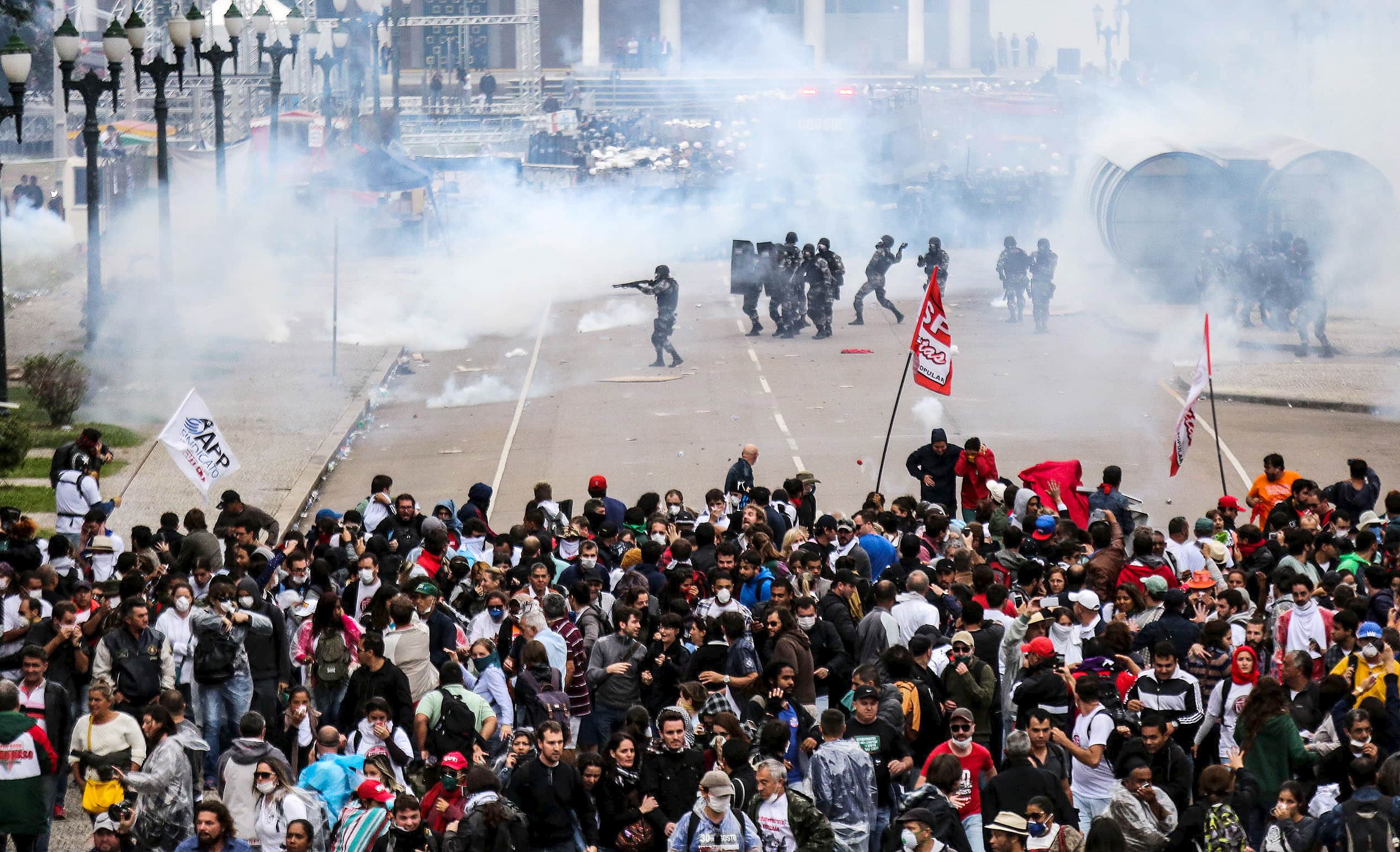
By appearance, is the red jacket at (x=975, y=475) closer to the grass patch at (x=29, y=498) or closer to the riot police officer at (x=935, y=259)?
the grass patch at (x=29, y=498)

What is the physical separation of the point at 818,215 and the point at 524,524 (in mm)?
35685

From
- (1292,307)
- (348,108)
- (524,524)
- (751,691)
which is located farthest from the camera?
(348,108)

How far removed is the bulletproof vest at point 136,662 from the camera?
10070mm

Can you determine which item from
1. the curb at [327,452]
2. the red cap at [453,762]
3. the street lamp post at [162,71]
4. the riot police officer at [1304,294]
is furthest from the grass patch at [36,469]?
the riot police officer at [1304,294]

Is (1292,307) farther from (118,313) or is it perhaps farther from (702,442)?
(118,313)

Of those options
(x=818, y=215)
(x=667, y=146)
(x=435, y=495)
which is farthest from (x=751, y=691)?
(x=667, y=146)

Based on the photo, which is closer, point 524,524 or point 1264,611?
point 1264,611

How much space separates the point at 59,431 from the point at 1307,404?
14448 mm

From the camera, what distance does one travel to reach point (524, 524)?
13078mm

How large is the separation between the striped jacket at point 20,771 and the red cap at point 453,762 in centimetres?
204

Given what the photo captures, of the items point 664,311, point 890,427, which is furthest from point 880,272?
point 890,427

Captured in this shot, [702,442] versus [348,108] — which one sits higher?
[348,108]

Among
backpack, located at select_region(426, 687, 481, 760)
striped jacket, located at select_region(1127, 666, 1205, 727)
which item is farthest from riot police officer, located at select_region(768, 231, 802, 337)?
backpack, located at select_region(426, 687, 481, 760)

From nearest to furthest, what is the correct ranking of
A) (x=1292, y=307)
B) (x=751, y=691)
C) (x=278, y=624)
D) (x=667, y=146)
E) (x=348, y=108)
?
1. (x=751, y=691)
2. (x=278, y=624)
3. (x=1292, y=307)
4. (x=348, y=108)
5. (x=667, y=146)
